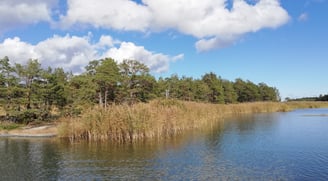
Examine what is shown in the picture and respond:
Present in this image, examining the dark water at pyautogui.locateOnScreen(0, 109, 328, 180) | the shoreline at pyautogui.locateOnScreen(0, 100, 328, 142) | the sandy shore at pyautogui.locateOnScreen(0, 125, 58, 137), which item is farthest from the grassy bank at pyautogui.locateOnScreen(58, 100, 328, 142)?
the sandy shore at pyautogui.locateOnScreen(0, 125, 58, 137)

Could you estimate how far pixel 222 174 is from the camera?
41.8 feet

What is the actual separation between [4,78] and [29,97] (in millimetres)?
2676

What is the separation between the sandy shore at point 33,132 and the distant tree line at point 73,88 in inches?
90.6

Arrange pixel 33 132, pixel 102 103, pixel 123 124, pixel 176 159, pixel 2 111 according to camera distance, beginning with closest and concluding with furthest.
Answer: pixel 176 159 < pixel 123 124 < pixel 33 132 < pixel 2 111 < pixel 102 103

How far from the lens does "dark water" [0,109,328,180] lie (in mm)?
12812

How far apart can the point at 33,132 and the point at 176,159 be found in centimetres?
1560

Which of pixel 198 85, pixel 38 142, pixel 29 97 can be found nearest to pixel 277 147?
pixel 38 142

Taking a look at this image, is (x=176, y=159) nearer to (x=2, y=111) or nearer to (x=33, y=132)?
(x=33, y=132)

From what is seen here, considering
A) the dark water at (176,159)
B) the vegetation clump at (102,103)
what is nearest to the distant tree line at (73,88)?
the vegetation clump at (102,103)

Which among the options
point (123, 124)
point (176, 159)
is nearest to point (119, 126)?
point (123, 124)

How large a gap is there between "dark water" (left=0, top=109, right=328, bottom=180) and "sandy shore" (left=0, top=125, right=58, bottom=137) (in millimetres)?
3399

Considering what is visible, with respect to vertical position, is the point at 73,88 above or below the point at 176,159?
above

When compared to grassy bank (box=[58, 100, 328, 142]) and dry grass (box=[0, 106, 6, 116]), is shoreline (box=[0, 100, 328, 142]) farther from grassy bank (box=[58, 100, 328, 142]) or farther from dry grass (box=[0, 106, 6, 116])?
dry grass (box=[0, 106, 6, 116])

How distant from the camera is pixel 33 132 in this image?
86.9 feet
